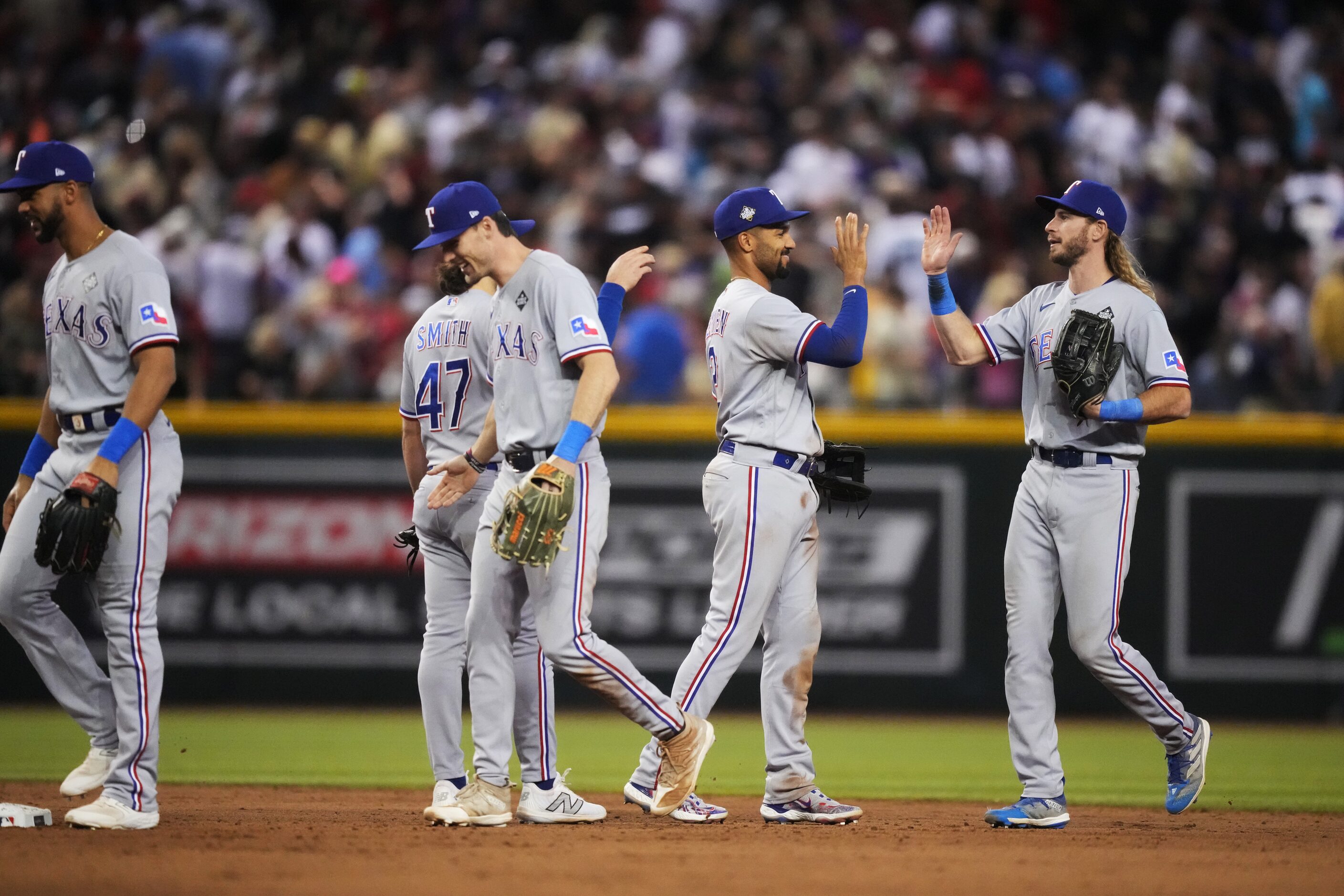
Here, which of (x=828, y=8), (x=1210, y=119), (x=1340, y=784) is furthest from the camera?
(x=828, y=8)

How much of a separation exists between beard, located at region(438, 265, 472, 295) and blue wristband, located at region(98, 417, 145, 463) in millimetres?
1252

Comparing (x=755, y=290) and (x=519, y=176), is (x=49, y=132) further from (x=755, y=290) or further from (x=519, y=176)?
(x=755, y=290)

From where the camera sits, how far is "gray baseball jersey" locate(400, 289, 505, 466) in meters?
5.84

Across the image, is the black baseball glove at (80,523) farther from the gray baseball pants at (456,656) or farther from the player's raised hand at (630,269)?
the player's raised hand at (630,269)

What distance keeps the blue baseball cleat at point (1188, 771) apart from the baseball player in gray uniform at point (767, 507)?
1.27 meters

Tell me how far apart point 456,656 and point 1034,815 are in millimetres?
2201

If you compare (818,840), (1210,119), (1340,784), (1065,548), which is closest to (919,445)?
(1340,784)

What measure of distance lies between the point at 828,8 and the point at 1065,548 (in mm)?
10974

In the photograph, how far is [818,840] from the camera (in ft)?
17.2

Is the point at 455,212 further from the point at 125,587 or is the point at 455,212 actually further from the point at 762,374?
the point at 125,587

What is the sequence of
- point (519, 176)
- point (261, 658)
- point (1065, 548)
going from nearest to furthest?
point (1065, 548)
point (261, 658)
point (519, 176)

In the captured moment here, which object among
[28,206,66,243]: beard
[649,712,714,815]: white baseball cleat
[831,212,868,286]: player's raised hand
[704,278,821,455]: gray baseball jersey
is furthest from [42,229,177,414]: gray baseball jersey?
[831,212,868,286]: player's raised hand

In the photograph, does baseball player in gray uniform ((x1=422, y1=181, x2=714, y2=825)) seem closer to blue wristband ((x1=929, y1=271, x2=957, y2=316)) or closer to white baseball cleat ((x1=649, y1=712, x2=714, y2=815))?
white baseball cleat ((x1=649, y1=712, x2=714, y2=815))

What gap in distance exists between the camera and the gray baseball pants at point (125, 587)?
5.27m
